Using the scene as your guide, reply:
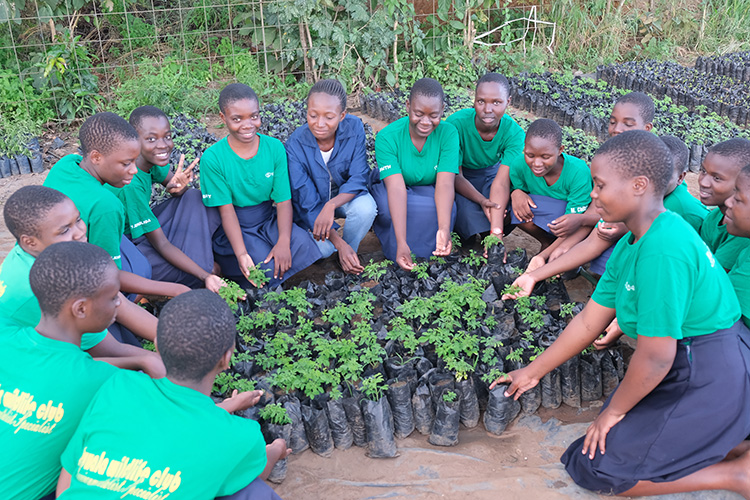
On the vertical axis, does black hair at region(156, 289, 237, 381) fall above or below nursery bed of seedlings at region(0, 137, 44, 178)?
above

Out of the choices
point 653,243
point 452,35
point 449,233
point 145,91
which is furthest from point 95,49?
point 653,243

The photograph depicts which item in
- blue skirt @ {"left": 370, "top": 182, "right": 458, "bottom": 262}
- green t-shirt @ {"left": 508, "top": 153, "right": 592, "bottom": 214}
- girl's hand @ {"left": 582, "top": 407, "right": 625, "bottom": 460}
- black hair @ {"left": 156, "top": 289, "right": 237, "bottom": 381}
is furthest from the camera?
blue skirt @ {"left": 370, "top": 182, "right": 458, "bottom": 262}

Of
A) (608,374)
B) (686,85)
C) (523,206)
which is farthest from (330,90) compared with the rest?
(686,85)

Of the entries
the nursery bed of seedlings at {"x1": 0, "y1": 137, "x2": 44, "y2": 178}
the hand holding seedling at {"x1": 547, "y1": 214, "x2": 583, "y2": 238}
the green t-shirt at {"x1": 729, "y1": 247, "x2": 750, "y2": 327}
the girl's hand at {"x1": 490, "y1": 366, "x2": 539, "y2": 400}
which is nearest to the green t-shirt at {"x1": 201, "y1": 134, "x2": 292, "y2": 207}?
the hand holding seedling at {"x1": 547, "y1": 214, "x2": 583, "y2": 238}

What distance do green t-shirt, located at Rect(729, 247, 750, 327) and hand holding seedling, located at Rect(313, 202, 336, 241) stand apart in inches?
95.4

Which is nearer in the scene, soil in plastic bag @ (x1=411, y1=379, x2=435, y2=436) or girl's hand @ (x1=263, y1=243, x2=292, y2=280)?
soil in plastic bag @ (x1=411, y1=379, x2=435, y2=436)

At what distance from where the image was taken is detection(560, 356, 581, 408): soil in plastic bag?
10.2ft

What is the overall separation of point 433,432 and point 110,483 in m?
1.58

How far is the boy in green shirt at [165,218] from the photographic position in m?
3.79

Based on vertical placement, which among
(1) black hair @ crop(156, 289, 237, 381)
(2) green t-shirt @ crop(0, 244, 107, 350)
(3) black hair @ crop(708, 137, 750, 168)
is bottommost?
(2) green t-shirt @ crop(0, 244, 107, 350)

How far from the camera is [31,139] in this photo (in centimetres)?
636

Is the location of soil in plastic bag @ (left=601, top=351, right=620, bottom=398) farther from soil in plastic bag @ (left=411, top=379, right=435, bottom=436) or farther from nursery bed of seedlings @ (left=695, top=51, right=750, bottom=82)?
nursery bed of seedlings @ (left=695, top=51, right=750, bottom=82)

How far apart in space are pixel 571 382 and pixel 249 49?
7.67m

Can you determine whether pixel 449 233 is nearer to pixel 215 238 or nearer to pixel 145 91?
pixel 215 238
